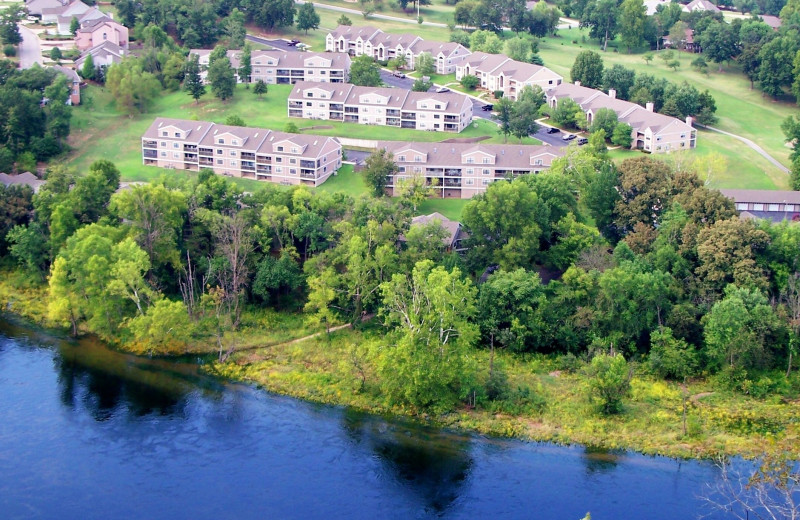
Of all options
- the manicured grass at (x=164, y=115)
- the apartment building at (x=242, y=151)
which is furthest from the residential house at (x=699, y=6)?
the apartment building at (x=242, y=151)

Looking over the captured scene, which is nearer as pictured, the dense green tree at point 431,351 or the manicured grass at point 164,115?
the dense green tree at point 431,351

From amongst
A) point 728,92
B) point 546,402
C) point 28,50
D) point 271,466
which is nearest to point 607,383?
point 546,402

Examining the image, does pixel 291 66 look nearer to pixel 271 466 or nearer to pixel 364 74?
pixel 364 74

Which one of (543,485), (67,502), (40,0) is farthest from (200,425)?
(40,0)

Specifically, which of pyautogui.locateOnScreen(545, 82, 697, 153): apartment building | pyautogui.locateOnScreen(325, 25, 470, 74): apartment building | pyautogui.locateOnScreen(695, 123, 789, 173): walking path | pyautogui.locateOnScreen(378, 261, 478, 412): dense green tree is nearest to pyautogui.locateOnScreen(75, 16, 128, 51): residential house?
pyautogui.locateOnScreen(325, 25, 470, 74): apartment building

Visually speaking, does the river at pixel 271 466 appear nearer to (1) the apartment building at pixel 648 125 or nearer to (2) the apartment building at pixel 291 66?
(1) the apartment building at pixel 648 125

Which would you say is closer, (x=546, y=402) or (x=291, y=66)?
(x=546, y=402)
